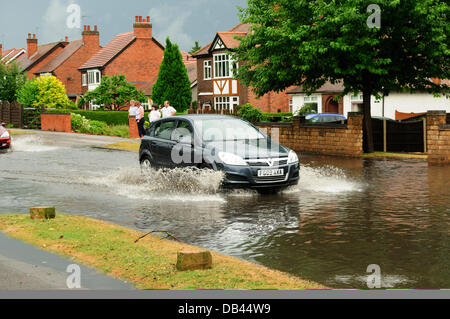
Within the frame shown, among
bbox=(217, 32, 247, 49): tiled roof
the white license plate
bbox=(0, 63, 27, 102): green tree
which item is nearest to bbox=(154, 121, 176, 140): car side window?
the white license plate

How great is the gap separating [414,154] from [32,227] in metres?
17.6

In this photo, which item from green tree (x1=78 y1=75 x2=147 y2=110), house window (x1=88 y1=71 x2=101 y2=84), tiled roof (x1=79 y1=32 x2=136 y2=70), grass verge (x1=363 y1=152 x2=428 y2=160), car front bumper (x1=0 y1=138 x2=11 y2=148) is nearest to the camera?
grass verge (x1=363 y1=152 x2=428 y2=160)

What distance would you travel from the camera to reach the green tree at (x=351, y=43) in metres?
20.8

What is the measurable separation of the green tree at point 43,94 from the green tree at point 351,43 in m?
31.4

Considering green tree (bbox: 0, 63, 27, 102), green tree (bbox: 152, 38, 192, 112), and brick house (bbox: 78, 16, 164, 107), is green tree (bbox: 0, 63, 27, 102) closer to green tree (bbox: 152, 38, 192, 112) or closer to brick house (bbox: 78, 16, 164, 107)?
brick house (bbox: 78, 16, 164, 107)

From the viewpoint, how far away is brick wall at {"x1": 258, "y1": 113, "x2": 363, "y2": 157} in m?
23.5

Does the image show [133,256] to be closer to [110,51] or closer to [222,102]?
[222,102]

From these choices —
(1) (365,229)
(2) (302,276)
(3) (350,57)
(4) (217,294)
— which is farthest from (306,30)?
(4) (217,294)

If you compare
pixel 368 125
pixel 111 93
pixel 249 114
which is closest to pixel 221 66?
pixel 111 93

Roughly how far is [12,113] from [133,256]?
36.4 m

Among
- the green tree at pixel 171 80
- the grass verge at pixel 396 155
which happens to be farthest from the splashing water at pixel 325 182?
the green tree at pixel 171 80

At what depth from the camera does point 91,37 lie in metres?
75.6

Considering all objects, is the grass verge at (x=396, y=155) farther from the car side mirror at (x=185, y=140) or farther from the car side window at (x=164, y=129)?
the car side mirror at (x=185, y=140)

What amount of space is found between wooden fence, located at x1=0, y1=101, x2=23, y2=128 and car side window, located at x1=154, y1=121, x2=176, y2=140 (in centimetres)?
2725
